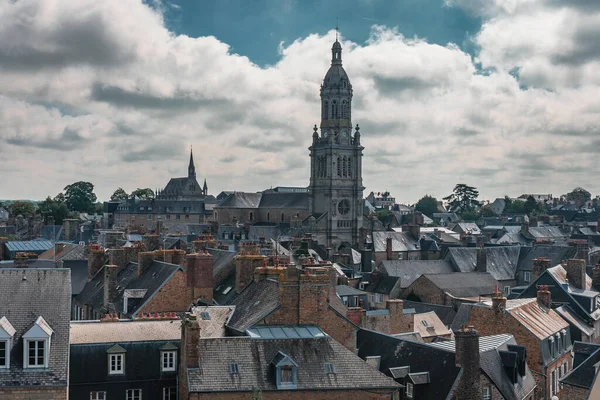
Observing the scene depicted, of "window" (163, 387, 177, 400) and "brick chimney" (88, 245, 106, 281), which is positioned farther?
"brick chimney" (88, 245, 106, 281)

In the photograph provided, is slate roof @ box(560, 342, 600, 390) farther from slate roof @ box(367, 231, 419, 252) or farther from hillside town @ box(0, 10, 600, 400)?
slate roof @ box(367, 231, 419, 252)

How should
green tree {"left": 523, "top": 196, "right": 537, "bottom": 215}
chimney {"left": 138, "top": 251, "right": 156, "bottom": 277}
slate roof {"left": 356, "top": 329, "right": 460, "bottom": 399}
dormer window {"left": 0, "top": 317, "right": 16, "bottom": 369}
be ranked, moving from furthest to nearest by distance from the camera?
green tree {"left": 523, "top": 196, "right": 537, "bottom": 215}, chimney {"left": 138, "top": 251, "right": 156, "bottom": 277}, slate roof {"left": 356, "top": 329, "right": 460, "bottom": 399}, dormer window {"left": 0, "top": 317, "right": 16, "bottom": 369}

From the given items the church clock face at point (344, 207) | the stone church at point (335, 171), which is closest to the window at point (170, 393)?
the stone church at point (335, 171)

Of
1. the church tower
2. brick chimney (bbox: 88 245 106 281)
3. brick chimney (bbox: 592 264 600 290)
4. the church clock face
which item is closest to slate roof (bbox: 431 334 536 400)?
brick chimney (bbox: 592 264 600 290)

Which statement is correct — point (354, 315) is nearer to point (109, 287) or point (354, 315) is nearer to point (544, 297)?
point (544, 297)

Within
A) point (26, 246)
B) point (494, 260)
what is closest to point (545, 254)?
point (494, 260)
